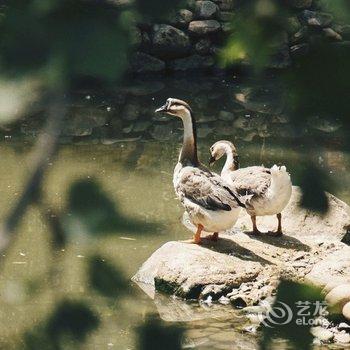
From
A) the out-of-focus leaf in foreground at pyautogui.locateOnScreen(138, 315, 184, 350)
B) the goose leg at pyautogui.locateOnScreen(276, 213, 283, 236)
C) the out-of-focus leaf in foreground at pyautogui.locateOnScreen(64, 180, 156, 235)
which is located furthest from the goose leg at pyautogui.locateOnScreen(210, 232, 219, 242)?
the out-of-focus leaf in foreground at pyautogui.locateOnScreen(64, 180, 156, 235)

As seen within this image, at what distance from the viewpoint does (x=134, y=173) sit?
777cm

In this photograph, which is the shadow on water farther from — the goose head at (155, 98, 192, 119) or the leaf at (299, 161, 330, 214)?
the leaf at (299, 161, 330, 214)

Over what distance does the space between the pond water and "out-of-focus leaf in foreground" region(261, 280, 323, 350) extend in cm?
7

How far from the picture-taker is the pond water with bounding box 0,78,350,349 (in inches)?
47.4

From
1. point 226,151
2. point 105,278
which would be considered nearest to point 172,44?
point 226,151

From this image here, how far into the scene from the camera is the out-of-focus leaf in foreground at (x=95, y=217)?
115cm

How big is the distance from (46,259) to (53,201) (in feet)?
0.39

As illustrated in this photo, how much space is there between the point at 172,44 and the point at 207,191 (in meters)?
6.62

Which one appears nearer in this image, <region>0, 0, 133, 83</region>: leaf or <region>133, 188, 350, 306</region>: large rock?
<region>0, 0, 133, 83</region>: leaf

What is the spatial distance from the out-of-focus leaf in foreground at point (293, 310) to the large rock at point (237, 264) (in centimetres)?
339

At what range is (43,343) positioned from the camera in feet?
4.05
